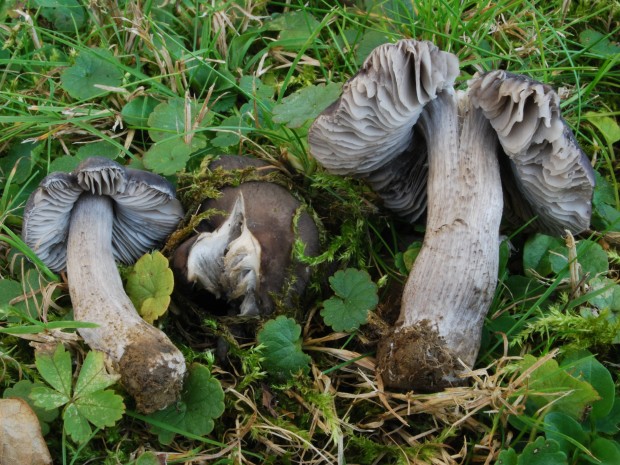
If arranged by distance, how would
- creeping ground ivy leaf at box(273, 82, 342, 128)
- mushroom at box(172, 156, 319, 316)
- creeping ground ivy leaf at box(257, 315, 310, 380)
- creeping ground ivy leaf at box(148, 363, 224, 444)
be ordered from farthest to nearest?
creeping ground ivy leaf at box(273, 82, 342, 128)
mushroom at box(172, 156, 319, 316)
creeping ground ivy leaf at box(257, 315, 310, 380)
creeping ground ivy leaf at box(148, 363, 224, 444)

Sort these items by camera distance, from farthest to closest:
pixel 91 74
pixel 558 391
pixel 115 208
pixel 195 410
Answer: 1. pixel 91 74
2. pixel 115 208
3. pixel 195 410
4. pixel 558 391

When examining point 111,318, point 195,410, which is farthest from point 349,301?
point 111,318

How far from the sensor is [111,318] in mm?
2477

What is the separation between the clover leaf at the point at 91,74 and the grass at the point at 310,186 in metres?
0.01

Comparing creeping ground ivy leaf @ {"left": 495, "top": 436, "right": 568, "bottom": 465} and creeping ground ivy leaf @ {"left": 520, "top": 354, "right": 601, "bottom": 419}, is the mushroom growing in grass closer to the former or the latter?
creeping ground ivy leaf @ {"left": 520, "top": 354, "right": 601, "bottom": 419}

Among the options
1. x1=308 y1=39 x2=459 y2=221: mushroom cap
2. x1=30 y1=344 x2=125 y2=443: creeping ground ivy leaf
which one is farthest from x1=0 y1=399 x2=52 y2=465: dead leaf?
x1=308 y1=39 x2=459 y2=221: mushroom cap

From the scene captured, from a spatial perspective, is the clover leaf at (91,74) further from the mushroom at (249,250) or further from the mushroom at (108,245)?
the mushroom at (249,250)

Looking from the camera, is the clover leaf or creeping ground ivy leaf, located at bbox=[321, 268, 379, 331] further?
the clover leaf

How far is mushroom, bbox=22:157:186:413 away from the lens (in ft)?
7.73

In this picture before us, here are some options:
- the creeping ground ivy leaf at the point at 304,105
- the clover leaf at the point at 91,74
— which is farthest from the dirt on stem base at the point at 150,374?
the clover leaf at the point at 91,74

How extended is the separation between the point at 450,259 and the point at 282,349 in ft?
2.65

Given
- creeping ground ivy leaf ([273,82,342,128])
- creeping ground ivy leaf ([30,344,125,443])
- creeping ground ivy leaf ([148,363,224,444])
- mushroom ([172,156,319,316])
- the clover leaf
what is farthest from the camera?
the clover leaf

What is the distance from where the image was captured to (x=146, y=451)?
7.43 feet

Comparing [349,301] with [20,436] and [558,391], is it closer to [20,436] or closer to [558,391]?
[558,391]
